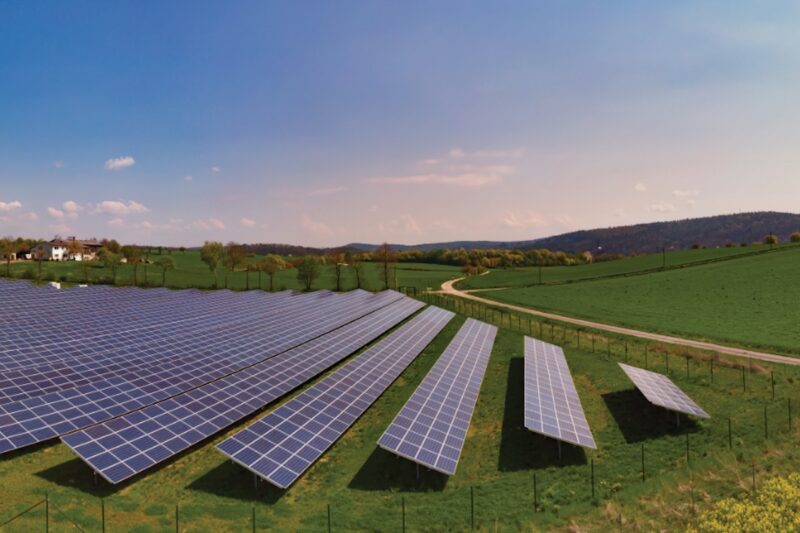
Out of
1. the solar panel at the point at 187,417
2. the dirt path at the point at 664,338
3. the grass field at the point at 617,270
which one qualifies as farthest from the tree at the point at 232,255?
the solar panel at the point at 187,417

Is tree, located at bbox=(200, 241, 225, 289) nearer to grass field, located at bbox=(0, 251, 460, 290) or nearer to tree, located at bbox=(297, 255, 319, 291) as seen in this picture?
grass field, located at bbox=(0, 251, 460, 290)

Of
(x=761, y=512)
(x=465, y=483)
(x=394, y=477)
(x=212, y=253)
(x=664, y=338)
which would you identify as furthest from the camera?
(x=212, y=253)

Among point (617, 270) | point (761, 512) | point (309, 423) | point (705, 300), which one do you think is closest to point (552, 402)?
point (761, 512)

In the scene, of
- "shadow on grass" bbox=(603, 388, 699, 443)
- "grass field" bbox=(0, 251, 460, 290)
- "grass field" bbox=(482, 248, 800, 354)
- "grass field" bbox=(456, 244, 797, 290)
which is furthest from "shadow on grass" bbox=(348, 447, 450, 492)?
"grass field" bbox=(0, 251, 460, 290)

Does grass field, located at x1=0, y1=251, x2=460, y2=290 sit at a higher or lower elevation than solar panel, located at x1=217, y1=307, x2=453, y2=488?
higher

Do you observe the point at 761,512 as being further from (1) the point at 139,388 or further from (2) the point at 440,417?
(1) the point at 139,388
